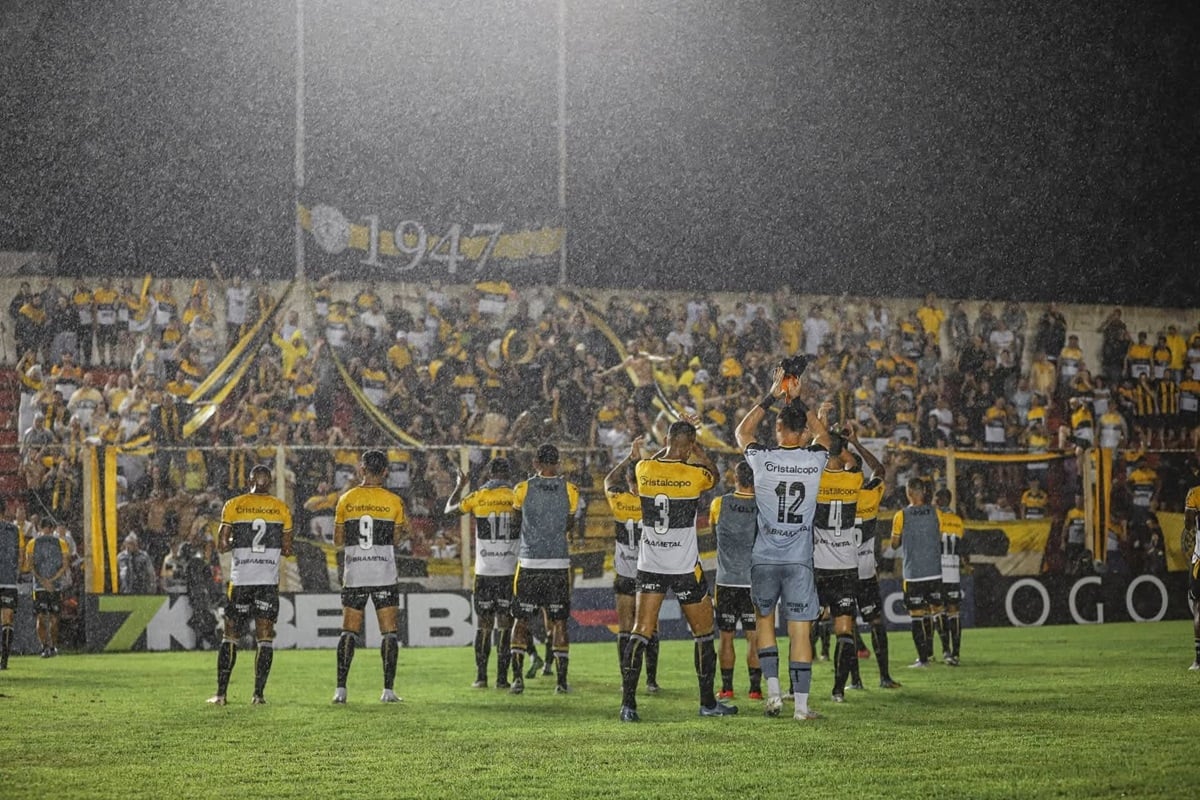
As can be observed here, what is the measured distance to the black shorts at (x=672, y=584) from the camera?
11.4 meters

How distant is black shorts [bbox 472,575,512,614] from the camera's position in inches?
594

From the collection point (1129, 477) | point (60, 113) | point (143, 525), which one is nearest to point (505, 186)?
point (60, 113)

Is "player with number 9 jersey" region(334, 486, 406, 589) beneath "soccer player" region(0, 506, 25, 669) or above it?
above

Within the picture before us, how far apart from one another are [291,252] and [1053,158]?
743 inches

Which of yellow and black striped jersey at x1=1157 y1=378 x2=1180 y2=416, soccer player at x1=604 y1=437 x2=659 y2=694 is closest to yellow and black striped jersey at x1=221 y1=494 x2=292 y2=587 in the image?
soccer player at x1=604 y1=437 x2=659 y2=694

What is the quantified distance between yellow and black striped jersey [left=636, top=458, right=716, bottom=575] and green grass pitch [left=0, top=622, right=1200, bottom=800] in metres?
1.36

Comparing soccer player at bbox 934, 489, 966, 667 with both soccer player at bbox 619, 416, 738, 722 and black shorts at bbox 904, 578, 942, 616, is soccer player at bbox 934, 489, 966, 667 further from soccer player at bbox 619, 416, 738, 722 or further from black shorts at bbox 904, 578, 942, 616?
soccer player at bbox 619, 416, 738, 722

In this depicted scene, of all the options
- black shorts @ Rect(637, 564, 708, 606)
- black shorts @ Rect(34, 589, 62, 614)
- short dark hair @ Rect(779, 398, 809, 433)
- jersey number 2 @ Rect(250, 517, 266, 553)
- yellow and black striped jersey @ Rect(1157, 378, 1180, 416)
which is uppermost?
yellow and black striped jersey @ Rect(1157, 378, 1180, 416)

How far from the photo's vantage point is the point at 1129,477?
26297 millimetres

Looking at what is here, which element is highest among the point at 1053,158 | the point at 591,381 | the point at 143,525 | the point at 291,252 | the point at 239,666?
the point at 1053,158

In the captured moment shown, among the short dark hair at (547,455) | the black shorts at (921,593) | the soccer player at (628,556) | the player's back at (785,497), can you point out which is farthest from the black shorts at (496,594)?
the black shorts at (921,593)

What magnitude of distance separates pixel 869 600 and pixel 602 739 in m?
4.69

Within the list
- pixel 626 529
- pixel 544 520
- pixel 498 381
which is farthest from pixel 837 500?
pixel 498 381

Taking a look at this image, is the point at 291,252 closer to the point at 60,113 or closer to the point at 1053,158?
the point at 60,113
